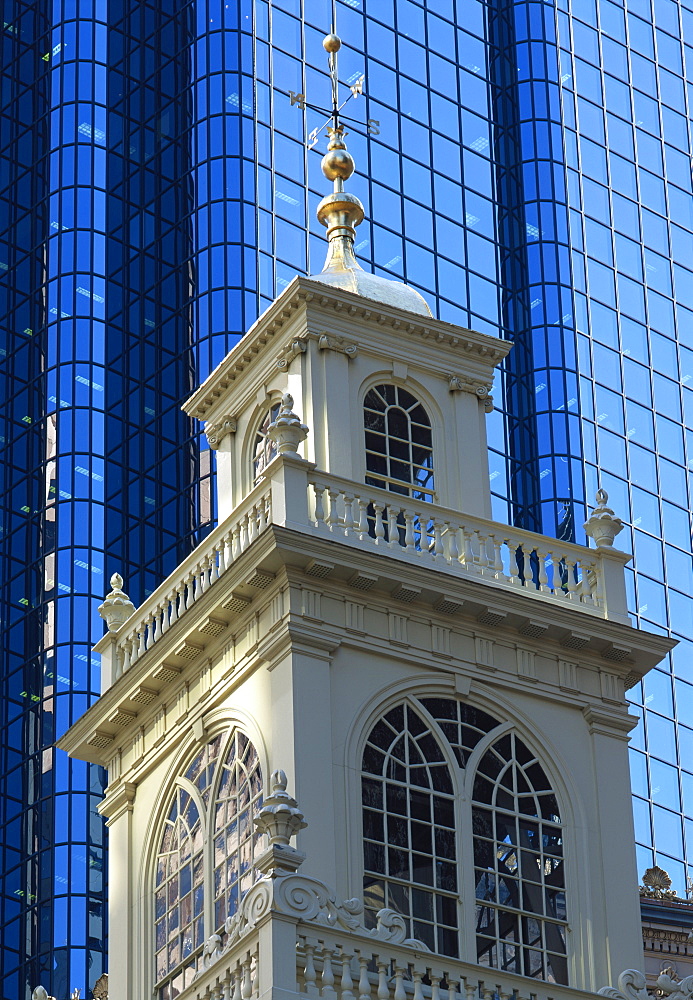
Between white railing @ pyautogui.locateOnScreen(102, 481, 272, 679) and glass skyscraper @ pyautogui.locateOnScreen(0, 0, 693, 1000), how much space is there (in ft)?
201

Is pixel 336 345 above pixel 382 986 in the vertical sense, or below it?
above

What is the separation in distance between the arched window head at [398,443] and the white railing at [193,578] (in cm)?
203

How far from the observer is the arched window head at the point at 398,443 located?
1140 inches

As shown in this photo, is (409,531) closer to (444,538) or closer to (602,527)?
(444,538)

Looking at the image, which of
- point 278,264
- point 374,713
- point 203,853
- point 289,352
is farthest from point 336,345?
point 278,264

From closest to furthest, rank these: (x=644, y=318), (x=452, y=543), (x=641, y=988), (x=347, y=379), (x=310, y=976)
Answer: (x=310, y=976) < (x=641, y=988) < (x=452, y=543) < (x=347, y=379) < (x=644, y=318)

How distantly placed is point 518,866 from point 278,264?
7358cm

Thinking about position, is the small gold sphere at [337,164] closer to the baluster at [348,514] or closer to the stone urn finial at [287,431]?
the stone urn finial at [287,431]

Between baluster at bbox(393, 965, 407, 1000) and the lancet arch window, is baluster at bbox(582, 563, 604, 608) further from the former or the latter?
baluster at bbox(393, 965, 407, 1000)

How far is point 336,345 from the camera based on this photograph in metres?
29.4

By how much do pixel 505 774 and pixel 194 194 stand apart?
3027 inches

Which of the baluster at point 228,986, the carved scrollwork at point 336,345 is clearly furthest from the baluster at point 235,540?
the baluster at point 228,986

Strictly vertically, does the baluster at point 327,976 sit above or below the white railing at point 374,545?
below

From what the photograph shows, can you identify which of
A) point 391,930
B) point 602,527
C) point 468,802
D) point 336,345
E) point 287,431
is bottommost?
point 391,930
